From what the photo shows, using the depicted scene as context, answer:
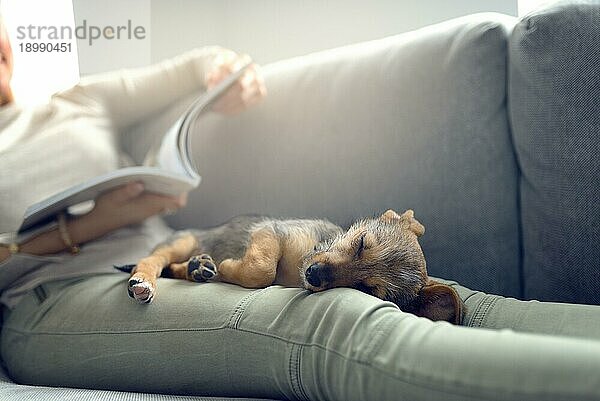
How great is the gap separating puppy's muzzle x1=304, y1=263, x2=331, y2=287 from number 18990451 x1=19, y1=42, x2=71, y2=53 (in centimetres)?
95

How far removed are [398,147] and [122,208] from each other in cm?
63

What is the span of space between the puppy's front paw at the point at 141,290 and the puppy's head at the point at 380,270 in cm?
29

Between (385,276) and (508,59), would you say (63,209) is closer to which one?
(385,276)

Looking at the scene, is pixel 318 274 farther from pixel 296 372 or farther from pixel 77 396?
pixel 77 396

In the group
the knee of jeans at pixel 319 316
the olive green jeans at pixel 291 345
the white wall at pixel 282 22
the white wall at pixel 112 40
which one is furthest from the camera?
the white wall at pixel 282 22

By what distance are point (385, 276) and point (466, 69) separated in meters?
0.54

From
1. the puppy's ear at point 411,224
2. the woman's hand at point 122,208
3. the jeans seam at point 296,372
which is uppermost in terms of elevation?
the puppy's ear at point 411,224

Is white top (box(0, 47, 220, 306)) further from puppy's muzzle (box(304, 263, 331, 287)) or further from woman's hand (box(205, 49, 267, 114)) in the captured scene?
puppy's muzzle (box(304, 263, 331, 287))

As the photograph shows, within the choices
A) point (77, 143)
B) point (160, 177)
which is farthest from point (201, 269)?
point (77, 143)

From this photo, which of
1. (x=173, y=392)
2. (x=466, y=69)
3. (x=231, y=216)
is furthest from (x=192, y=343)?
(x=466, y=69)

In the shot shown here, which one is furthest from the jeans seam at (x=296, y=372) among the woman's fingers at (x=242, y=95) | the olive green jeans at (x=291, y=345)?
the woman's fingers at (x=242, y=95)

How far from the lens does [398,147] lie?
1.50m

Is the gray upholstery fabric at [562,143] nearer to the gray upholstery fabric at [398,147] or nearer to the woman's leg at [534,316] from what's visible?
the gray upholstery fabric at [398,147]

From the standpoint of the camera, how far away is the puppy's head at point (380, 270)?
110cm
